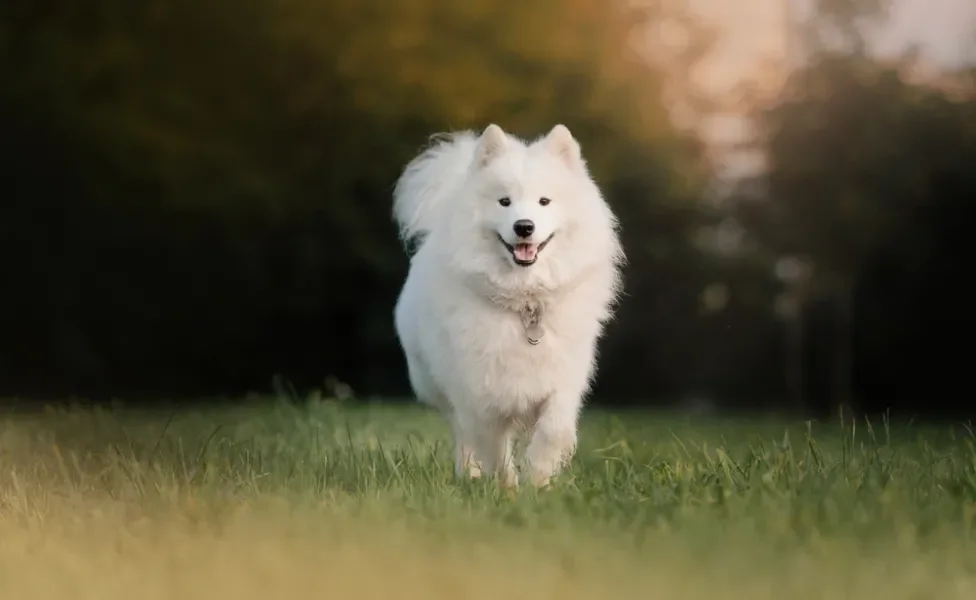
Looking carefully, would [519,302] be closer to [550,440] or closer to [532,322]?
[532,322]

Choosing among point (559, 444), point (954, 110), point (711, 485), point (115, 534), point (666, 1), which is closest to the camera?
point (115, 534)

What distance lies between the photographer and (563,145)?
162 inches

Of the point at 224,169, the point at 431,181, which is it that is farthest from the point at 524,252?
the point at 224,169

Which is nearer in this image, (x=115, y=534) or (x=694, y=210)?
(x=115, y=534)

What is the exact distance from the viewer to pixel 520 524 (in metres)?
3.25

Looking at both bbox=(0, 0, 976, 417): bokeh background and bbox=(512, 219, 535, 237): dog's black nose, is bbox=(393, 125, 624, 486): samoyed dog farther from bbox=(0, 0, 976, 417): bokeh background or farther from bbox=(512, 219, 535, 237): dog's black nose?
bbox=(0, 0, 976, 417): bokeh background

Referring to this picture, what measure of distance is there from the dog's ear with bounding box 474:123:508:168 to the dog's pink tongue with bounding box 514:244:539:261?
44 cm

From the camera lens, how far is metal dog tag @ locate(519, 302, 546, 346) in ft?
13.1

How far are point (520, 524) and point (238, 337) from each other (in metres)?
4.48

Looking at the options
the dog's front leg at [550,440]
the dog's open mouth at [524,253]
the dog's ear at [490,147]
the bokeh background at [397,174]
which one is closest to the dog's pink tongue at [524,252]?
the dog's open mouth at [524,253]

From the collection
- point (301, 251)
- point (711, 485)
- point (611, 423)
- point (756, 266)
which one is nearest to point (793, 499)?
point (711, 485)

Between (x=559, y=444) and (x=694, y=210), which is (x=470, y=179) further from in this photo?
(x=694, y=210)

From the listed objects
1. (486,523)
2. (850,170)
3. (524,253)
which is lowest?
(486,523)

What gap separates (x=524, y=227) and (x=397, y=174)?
11.1ft
